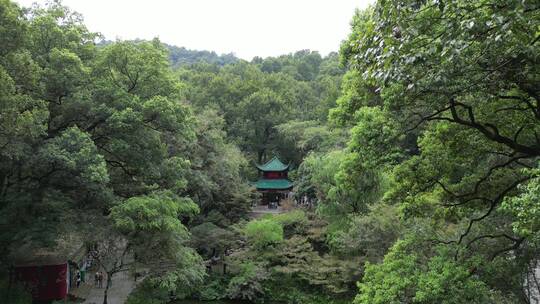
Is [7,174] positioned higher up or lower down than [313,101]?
lower down

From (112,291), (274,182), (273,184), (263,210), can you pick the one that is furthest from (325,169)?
(274,182)

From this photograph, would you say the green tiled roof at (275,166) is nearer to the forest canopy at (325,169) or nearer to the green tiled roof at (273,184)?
the green tiled roof at (273,184)

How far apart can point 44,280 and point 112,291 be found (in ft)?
10.2

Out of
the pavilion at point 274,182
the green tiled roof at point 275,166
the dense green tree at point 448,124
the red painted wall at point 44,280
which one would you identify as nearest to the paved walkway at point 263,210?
the pavilion at point 274,182

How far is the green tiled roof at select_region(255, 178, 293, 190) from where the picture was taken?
118 feet

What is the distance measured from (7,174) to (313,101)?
1289 inches

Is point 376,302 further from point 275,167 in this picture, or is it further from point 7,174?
point 275,167

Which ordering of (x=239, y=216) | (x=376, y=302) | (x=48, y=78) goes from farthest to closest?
(x=239, y=216) < (x=48, y=78) < (x=376, y=302)

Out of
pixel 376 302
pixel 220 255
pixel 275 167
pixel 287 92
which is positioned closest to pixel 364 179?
pixel 220 255

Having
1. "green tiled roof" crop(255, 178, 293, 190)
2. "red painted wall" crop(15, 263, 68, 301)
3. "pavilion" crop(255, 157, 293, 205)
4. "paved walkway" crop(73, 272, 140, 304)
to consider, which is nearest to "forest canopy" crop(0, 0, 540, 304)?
"paved walkway" crop(73, 272, 140, 304)

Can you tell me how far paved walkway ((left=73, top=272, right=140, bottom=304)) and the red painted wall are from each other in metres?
1.17

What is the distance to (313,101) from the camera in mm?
43812

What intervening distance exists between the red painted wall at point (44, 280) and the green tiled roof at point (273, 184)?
66.0ft

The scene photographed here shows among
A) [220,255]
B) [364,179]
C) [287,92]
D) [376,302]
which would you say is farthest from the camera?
[287,92]
